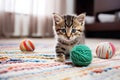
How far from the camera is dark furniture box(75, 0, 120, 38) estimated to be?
3.49 m

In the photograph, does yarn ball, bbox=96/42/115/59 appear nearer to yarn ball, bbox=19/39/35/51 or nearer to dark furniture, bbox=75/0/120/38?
yarn ball, bbox=19/39/35/51

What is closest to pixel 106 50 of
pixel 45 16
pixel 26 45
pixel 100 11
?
pixel 26 45

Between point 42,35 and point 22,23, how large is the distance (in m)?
0.48

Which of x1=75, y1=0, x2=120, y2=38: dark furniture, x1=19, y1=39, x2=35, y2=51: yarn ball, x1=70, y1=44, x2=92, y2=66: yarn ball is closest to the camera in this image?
x1=70, y1=44, x2=92, y2=66: yarn ball

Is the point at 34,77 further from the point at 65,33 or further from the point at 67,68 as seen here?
the point at 65,33

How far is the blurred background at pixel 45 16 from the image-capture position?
3107 millimetres

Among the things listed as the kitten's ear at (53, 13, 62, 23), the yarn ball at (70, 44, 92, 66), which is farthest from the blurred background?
the yarn ball at (70, 44, 92, 66)

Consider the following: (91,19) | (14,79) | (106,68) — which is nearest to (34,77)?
(14,79)

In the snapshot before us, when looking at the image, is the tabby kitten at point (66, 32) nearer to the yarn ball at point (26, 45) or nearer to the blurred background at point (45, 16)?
the yarn ball at point (26, 45)

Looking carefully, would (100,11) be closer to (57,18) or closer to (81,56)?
(57,18)

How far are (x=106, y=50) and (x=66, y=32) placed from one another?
0.89 ft

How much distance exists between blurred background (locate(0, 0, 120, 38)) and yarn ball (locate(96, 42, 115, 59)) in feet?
7.27

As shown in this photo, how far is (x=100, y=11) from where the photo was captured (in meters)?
3.96

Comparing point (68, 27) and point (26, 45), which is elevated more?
point (68, 27)
